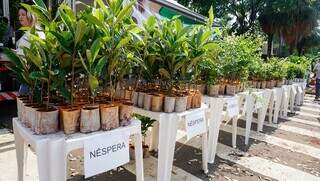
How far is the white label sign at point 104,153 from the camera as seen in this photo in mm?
1854

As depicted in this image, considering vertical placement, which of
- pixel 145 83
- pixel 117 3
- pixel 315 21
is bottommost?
pixel 145 83

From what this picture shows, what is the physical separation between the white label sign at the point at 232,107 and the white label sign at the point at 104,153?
1836 millimetres

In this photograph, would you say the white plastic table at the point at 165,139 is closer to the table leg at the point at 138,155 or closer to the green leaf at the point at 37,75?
the table leg at the point at 138,155

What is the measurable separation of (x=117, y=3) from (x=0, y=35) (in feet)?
13.9

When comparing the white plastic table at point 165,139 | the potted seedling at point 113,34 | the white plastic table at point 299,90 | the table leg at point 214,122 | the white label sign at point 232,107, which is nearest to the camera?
the potted seedling at point 113,34

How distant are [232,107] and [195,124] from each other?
1042 mm

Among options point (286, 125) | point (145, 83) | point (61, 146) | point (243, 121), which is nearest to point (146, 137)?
point (145, 83)

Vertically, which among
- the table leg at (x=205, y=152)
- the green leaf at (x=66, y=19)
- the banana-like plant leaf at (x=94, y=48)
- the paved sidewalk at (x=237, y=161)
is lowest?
the paved sidewalk at (x=237, y=161)

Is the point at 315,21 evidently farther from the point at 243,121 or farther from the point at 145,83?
the point at 145,83

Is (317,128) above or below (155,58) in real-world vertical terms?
below

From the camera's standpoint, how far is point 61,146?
1794mm

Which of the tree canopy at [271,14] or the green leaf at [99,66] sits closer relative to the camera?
the green leaf at [99,66]

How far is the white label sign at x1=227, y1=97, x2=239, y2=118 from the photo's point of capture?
3.61 metres

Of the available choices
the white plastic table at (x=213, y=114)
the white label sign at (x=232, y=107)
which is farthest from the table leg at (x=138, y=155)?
the white label sign at (x=232, y=107)
